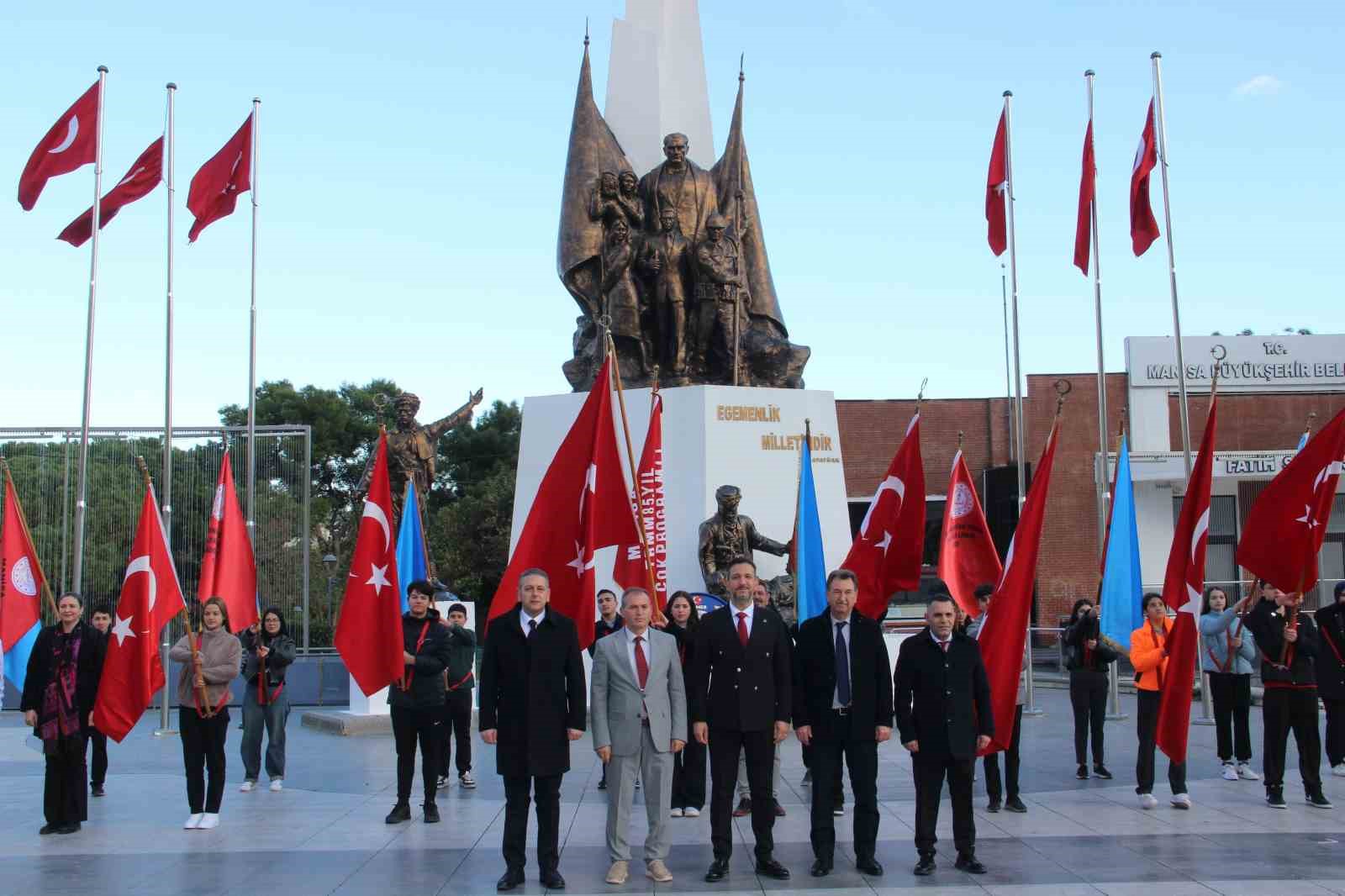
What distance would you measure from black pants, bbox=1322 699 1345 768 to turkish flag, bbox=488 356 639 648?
5.84 meters

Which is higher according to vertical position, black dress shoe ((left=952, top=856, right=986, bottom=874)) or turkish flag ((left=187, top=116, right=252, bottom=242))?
turkish flag ((left=187, top=116, right=252, bottom=242))

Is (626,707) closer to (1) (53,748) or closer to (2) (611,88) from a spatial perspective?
(1) (53,748)

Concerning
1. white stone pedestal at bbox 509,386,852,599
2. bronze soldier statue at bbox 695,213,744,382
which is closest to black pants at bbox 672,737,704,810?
white stone pedestal at bbox 509,386,852,599

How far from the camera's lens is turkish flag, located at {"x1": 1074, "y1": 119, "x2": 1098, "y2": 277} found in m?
17.8

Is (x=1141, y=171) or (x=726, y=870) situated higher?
(x=1141, y=171)

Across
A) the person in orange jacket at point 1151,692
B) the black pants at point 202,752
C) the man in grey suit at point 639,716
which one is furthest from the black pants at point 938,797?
the black pants at point 202,752

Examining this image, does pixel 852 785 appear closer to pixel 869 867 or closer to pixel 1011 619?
pixel 869 867

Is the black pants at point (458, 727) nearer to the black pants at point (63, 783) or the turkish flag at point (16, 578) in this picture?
the black pants at point (63, 783)

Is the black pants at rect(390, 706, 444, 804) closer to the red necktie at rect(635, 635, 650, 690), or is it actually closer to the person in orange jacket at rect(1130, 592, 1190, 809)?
the red necktie at rect(635, 635, 650, 690)

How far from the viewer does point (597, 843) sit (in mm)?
8945

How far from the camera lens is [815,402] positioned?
1712 centimetres

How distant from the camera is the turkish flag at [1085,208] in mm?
17797

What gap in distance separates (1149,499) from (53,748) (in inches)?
1177

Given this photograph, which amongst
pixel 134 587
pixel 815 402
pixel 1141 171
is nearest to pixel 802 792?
pixel 134 587
